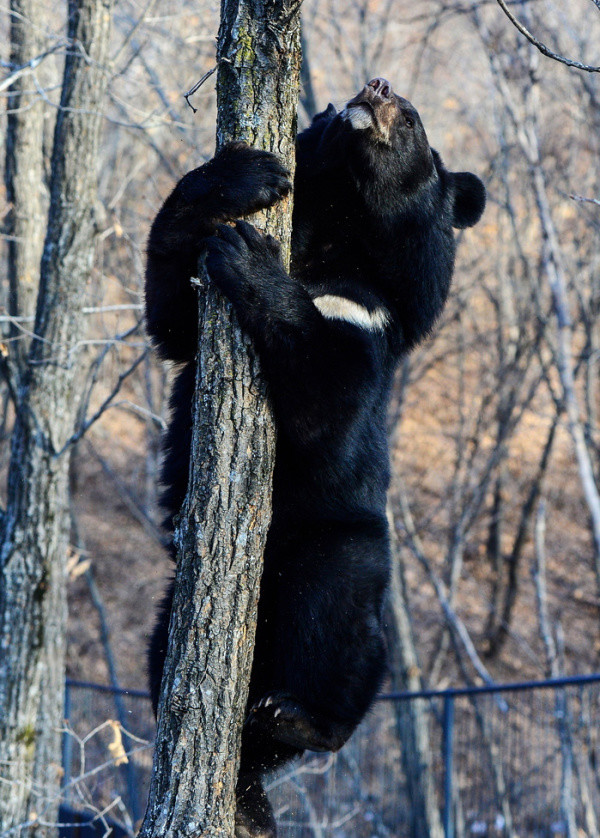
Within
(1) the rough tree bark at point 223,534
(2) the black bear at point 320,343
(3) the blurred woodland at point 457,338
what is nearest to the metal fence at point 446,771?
(3) the blurred woodland at point 457,338

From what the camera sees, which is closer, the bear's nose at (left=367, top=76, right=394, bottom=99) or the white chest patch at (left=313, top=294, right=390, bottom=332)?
the white chest patch at (left=313, top=294, right=390, bottom=332)

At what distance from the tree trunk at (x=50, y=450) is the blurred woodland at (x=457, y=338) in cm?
35

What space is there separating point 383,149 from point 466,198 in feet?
1.88

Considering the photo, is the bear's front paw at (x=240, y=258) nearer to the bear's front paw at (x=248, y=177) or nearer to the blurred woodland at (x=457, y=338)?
the bear's front paw at (x=248, y=177)

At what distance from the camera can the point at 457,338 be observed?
12.3m

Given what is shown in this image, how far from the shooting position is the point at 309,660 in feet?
10.4

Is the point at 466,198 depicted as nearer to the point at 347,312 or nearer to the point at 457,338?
the point at 347,312

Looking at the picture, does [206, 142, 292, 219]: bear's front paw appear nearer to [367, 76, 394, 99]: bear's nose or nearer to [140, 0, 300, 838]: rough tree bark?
[140, 0, 300, 838]: rough tree bark

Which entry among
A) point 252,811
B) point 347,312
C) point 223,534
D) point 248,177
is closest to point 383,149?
point 347,312

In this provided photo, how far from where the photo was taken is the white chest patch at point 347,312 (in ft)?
10.7

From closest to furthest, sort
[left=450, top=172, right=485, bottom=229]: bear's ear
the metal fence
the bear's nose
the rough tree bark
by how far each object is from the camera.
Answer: the rough tree bark
the bear's nose
[left=450, top=172, right=485, bottom=229]: bear's ear
the metal fence

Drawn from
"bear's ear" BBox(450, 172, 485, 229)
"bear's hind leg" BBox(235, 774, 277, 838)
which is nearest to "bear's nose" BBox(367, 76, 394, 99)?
"bear's ear" BBox(450, 172, 485, 229)

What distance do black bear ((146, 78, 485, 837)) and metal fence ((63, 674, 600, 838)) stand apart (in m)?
2.75

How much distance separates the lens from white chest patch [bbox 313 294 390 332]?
128 inches
